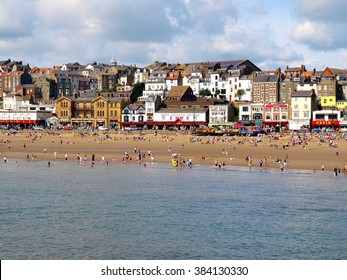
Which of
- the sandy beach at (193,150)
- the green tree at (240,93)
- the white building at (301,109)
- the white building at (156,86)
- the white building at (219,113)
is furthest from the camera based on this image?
the white building at (156,86)

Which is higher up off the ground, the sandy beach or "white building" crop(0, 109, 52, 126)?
"white building" crop(0, 109, 52, 126)

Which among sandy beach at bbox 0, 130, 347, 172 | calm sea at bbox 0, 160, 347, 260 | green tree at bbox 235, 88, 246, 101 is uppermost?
green tree at bbox 235, 88, 246, 101

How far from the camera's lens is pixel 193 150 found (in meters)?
51.7

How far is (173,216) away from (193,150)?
94.4 feet

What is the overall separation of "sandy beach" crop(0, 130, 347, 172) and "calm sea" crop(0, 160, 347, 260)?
668 centimetres

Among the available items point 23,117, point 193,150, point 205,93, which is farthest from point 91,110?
point 193,150

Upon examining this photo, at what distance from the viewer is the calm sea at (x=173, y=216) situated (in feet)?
60.1

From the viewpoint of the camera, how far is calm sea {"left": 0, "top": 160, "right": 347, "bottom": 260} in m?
18.3

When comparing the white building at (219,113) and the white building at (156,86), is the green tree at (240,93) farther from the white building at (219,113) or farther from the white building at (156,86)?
the white building at (156,86)

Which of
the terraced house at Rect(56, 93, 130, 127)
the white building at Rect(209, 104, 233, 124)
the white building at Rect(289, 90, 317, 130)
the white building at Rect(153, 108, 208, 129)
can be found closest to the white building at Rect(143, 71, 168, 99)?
the terraced house at Rect(56, 93, 130, 127)

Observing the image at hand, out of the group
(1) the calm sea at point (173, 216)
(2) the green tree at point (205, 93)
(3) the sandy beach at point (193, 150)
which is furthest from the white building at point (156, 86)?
(1) the calm sea at point (173, 216)

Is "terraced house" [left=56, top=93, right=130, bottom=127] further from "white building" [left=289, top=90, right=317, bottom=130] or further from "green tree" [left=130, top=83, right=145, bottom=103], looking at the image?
"white building" [left=289, top=90, right=317, bottom=130]

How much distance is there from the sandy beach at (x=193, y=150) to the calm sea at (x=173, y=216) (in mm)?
6685
